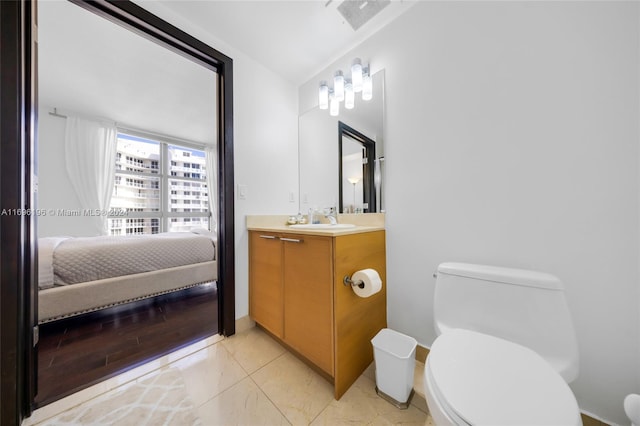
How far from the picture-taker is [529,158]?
99 cm

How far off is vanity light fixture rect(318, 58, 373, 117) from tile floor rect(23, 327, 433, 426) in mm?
Answer: 1812

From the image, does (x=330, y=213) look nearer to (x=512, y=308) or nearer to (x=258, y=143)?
(x=258, y=143)

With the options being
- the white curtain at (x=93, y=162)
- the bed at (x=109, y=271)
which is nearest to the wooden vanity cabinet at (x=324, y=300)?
the bed at (x=109, y=271)

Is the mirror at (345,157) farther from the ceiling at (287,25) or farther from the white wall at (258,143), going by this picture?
the ceiling at (287,25)

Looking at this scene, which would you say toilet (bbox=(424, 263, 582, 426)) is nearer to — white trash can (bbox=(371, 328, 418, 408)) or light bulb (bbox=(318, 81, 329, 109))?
white trash can (bbox=(371, 328, 418, 408))

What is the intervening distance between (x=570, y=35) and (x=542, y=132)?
15.9 inches

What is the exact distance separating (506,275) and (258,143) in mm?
1790

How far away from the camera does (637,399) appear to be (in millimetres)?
709

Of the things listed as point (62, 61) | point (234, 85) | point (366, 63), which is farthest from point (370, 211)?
point (62, 61)

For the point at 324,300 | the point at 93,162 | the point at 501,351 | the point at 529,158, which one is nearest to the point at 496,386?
the point at 501,351

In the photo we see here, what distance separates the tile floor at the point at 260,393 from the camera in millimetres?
967

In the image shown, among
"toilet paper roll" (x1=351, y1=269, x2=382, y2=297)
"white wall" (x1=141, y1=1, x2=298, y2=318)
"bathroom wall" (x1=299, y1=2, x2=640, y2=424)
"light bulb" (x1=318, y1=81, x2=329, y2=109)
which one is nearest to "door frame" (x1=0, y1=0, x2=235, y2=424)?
"white wall" (x1=141, y1=1, x2=298, y2=318)

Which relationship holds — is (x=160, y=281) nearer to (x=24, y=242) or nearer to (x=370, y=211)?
(x=24, y=242)

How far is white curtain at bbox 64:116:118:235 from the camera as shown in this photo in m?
3.08
